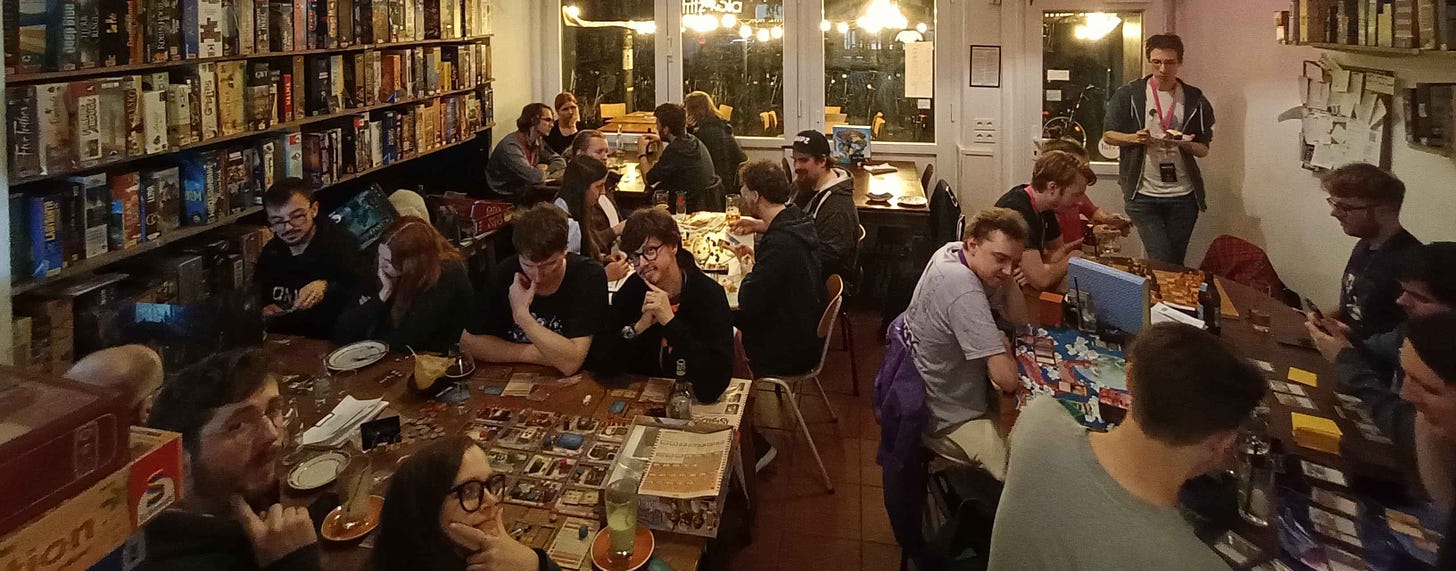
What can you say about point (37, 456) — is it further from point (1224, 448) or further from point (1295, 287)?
point (1295, 287)

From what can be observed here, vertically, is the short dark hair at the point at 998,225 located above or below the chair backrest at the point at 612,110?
below

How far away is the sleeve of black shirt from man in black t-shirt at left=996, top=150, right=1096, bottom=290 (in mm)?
1436

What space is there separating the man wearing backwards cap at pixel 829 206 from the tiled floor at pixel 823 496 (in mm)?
649

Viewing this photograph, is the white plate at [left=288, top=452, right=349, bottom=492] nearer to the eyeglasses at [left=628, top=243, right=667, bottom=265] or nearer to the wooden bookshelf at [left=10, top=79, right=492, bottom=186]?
the eyeglasses at [left=628, top=243, right=667, bottom=265]

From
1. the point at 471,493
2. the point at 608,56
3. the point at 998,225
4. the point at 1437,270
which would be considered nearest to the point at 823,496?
the point at 998,225

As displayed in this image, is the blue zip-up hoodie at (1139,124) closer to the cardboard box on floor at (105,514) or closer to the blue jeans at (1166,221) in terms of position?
the blue jeans at (1166,221)

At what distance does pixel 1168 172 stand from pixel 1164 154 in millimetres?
105

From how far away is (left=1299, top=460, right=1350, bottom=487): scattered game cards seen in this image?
1983 mm

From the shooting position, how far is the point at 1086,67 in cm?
639

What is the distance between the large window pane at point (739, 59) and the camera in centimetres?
700

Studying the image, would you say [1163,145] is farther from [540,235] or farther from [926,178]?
[540,235]

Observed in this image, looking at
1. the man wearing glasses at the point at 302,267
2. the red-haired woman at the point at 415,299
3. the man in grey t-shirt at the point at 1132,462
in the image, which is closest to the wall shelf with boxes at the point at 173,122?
the man wearing glasses at the point at 302,267

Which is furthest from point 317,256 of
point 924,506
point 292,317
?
point 924,506

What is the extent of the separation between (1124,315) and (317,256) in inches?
112
